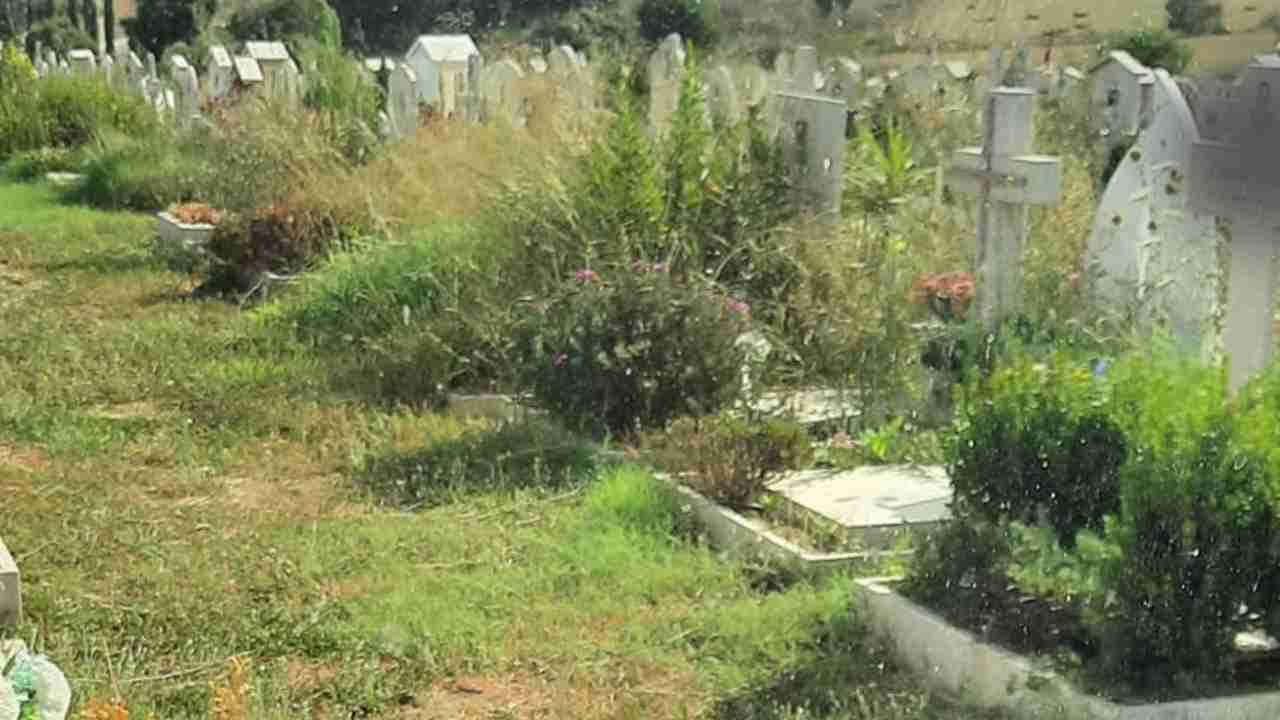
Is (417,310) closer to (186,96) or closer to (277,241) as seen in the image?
(277,241)

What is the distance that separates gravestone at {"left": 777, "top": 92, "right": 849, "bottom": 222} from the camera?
893cm

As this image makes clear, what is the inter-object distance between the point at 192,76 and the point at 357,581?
1566 centimetres

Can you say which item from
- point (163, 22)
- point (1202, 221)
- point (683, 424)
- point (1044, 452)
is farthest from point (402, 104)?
point (163, 22)

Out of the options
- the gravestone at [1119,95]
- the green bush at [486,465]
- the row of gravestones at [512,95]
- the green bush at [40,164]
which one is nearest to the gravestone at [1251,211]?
the green bush at [486,465]

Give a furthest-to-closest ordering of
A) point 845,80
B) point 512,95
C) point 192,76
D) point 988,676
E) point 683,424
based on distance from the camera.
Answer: point 192,76
point 845,80
point 512,95
point 683,424
point 988,676

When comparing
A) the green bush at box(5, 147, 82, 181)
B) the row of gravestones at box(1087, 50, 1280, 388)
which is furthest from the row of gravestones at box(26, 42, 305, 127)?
the row of gravestones at box(1087, 50, 1280, 388)

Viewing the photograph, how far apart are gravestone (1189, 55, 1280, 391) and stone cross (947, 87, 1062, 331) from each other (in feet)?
3.89

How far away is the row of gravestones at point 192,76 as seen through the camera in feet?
59.9

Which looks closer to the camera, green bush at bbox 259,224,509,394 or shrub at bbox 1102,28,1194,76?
green bush at bbox 259,224,509,394

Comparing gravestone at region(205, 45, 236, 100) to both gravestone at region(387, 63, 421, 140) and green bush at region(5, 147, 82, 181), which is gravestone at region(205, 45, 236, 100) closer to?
green bush at region(5, 147, 82, 181)

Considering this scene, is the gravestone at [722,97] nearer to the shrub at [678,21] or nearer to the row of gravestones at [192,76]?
the row of gravestones at [192,76]

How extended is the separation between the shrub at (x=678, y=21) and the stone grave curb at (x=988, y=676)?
16356 mm

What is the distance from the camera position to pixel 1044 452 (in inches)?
192

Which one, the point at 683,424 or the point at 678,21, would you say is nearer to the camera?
the point at 683,424
